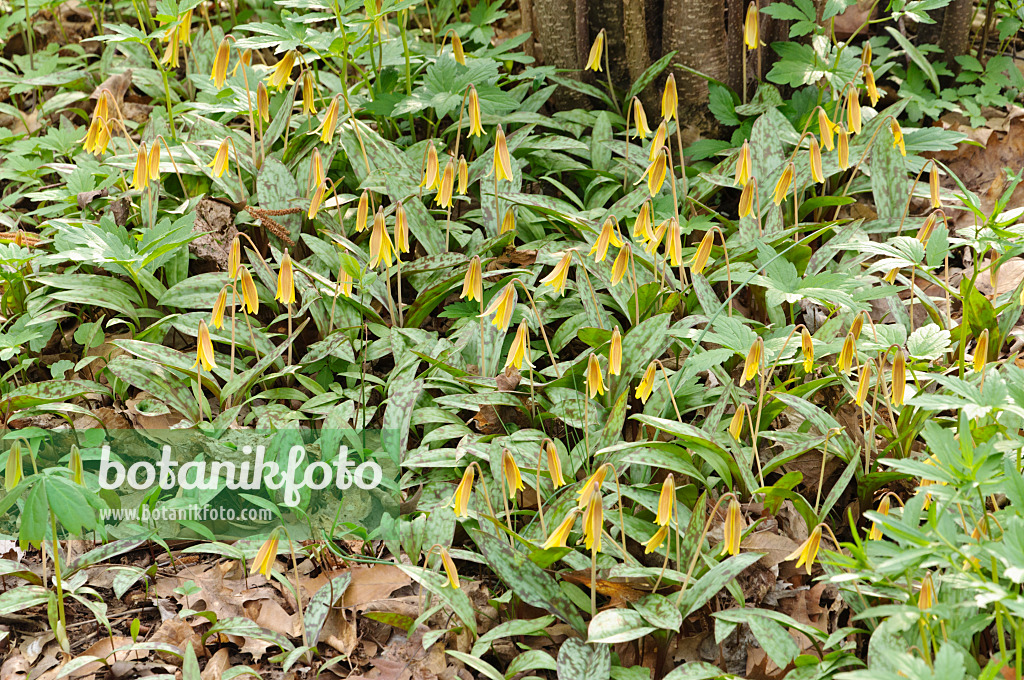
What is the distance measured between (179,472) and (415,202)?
3.88ft

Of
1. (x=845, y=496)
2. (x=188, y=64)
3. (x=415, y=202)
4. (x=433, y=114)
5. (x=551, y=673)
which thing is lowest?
(x=551, y=673)

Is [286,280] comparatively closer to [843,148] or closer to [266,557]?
[266,557]

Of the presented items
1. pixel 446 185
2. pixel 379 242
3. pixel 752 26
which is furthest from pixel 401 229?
pixel 752 26

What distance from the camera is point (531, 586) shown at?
181 cm

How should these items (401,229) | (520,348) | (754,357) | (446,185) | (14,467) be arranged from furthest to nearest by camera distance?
(446,185)
(401,229)
(520,348)
(754,357)
(14,467)

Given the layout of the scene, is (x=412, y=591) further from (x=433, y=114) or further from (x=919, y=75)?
(x=919, y=75)

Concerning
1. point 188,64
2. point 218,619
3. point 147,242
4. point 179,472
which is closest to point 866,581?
point 218,619

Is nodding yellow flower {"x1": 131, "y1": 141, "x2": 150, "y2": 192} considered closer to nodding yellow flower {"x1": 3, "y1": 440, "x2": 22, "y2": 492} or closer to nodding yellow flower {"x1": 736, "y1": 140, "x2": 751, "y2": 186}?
nodding yellow flower {"x1": 3, "y1": 440, "x2": 22, "y2": 492}

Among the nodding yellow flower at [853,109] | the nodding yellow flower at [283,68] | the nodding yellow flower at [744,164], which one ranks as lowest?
the nodding yellow flower at [744,164]

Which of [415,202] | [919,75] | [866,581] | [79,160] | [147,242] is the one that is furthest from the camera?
[919,75]

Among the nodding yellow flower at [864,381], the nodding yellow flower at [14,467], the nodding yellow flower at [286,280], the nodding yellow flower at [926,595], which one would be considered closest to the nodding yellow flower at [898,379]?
the nodding yellow flower at [864,381]

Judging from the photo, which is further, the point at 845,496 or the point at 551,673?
the point at 845,496

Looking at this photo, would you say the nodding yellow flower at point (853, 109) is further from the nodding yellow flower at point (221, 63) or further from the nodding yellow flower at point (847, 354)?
the nodding yellow flower at point (221, 63)

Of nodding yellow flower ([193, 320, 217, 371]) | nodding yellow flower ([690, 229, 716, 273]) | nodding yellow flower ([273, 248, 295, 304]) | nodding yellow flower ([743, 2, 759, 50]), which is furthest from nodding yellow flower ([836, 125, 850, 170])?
nodding yellow flower ([193, 320, 217, 371])
